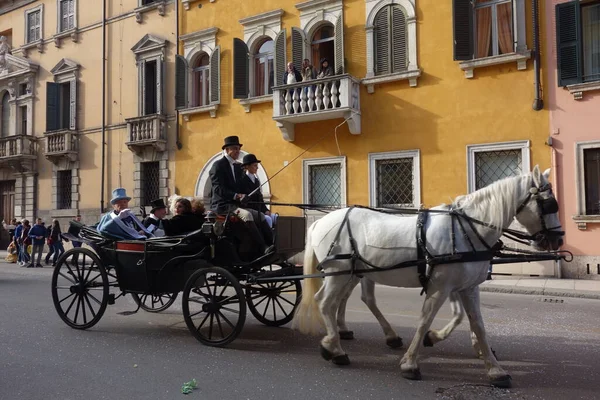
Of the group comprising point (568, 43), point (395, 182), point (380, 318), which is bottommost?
point (380, 318)

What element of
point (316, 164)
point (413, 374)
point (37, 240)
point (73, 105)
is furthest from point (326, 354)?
point (73, 105)

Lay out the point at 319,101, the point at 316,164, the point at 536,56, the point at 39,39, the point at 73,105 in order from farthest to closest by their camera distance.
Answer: the point at 39,39 → the point at 73,105 → the point at 316,164 → the point at 319,101 → the point at 536,56

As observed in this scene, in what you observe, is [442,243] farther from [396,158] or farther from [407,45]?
[407,45]

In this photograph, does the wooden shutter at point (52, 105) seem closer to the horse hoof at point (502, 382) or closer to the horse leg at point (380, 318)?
the horse leg at point (380, 318)

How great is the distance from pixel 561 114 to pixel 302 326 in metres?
9.96

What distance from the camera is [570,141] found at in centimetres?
1228

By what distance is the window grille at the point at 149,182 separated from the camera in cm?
1938

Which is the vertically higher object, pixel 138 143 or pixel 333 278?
pixel 138 143

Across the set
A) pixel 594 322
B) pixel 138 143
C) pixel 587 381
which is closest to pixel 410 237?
pixel 587 381

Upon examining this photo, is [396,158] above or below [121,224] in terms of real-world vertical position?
above

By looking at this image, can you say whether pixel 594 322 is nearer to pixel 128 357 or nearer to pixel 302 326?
pixel 302 326

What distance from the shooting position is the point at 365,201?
14773 millimetres

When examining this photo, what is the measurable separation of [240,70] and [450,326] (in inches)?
520

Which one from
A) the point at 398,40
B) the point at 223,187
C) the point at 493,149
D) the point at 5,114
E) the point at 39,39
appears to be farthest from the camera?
the point at 5,114
